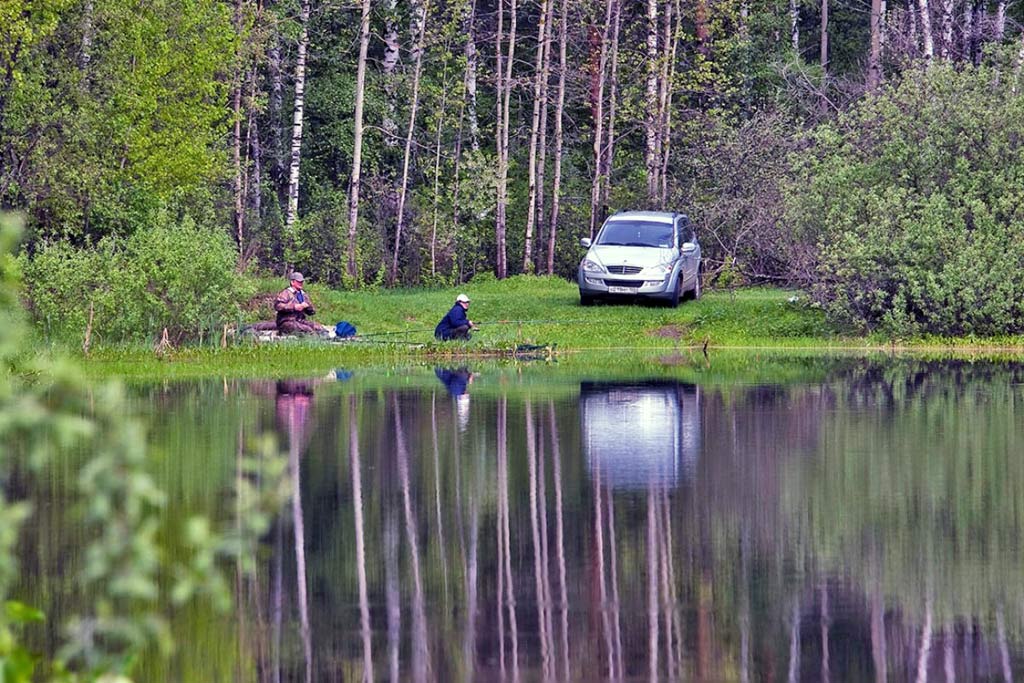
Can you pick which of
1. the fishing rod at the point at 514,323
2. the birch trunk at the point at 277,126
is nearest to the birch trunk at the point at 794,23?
the birch trunk at the point at 277,126

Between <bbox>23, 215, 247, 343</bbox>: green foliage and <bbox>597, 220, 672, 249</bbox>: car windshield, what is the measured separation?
10.3 metres

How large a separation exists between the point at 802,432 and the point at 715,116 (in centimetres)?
3380

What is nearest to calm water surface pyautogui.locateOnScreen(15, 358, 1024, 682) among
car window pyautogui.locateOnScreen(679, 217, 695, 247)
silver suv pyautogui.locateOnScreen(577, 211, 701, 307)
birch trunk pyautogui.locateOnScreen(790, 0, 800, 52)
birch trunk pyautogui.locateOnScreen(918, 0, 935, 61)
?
silver suv pyautogui.locateOnScreen(577, 211, 701, 307)

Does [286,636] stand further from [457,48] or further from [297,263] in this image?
[457,48]

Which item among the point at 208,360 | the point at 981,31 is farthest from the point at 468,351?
the point at 981,31

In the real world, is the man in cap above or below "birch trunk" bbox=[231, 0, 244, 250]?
below

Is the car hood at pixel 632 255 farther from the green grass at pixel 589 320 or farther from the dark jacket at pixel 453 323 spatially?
the dark jacket at pixel 453 323

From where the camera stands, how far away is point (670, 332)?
3909cm

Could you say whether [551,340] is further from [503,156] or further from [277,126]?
[277,126]

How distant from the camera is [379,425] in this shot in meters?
23.5

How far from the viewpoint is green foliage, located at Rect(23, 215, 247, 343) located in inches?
1344

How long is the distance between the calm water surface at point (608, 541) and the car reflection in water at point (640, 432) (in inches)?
3.1

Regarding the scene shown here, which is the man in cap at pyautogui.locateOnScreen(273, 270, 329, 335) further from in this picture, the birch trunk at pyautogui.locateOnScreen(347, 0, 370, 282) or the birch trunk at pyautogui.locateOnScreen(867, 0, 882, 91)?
the birch trunk at pyautogui.locateOnScreen(867, 0, 882, 91)

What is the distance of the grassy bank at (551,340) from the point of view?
33.2 meters
